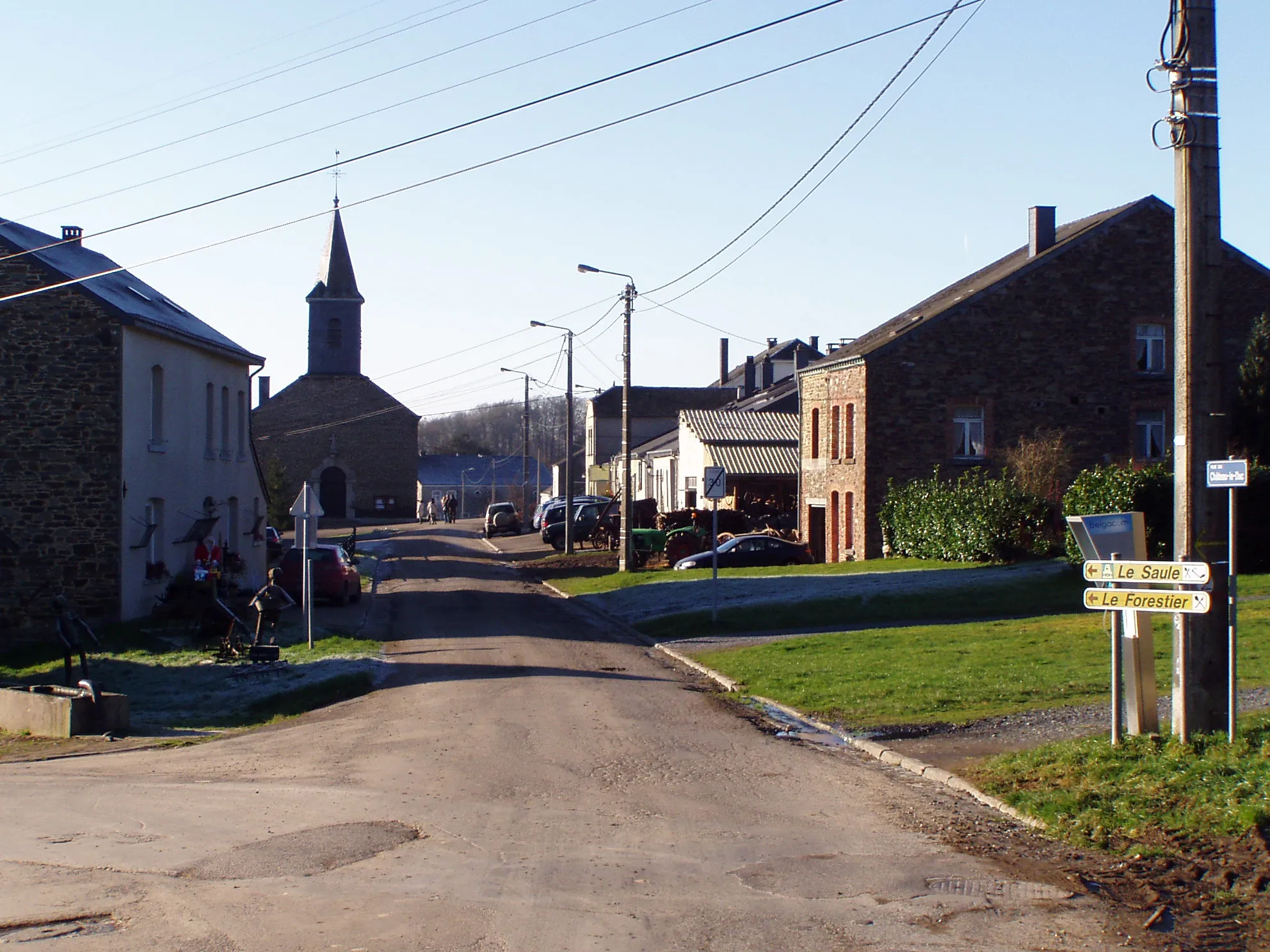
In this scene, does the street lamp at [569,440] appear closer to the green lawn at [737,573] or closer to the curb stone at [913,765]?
the green lawn at [737,573]

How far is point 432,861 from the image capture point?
729cm

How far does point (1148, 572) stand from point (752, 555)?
28.3m

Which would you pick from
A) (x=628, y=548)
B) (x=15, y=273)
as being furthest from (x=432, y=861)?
(x=628, y=548)

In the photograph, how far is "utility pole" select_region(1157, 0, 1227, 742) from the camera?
8.71m

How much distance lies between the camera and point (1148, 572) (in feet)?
29.1

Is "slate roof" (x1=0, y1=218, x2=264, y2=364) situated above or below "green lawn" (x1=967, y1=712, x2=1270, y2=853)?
above

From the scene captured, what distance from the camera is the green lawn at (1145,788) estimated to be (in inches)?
291

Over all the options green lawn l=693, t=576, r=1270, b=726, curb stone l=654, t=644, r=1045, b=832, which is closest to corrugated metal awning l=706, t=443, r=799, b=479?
green lawn l=693, t=576, r=1270, b=726

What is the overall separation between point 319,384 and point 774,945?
256 ft

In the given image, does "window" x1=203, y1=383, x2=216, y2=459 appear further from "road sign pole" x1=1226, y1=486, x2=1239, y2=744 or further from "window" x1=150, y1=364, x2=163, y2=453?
"road sign pole" x1=1226, y1=486, x2=1239, y2=744

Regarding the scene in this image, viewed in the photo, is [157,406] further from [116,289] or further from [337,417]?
[337,417]

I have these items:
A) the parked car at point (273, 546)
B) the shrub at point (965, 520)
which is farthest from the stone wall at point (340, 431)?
the shrub at point (965, 520)

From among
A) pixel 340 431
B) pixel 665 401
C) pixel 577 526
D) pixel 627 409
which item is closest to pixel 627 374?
pixel 627 409

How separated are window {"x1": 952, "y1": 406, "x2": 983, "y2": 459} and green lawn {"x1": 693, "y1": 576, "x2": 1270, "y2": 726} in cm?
1501
